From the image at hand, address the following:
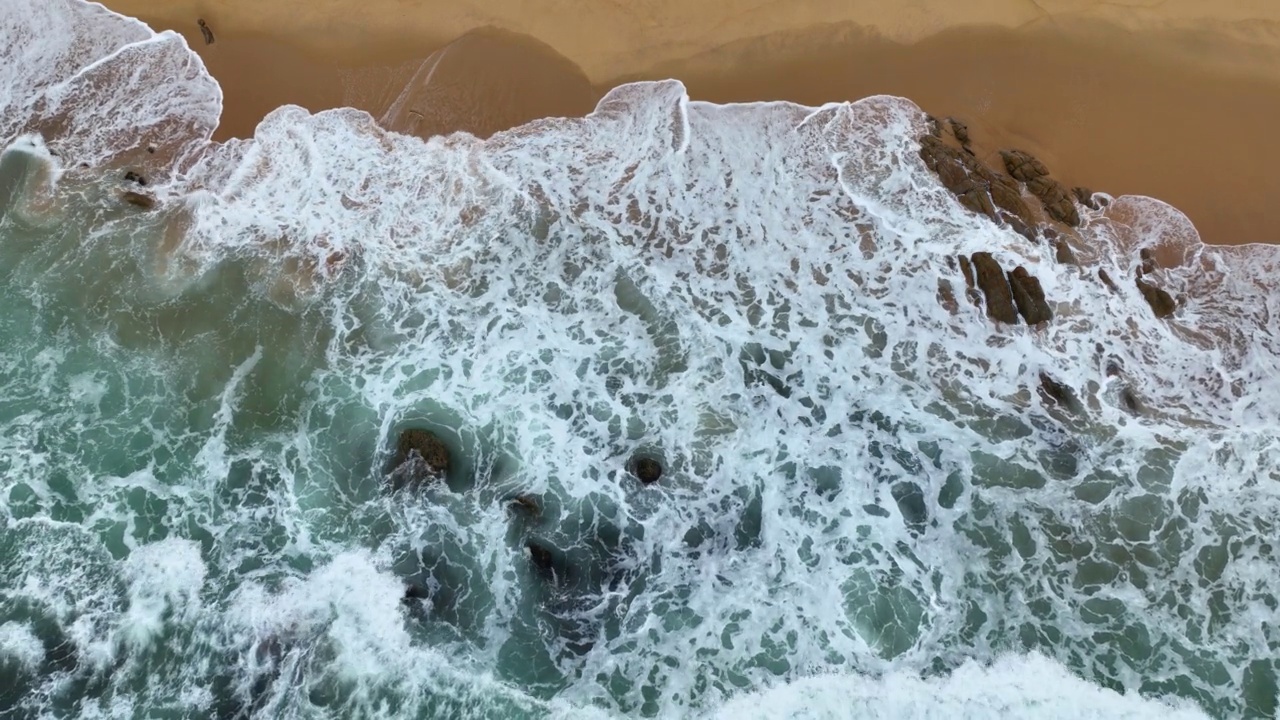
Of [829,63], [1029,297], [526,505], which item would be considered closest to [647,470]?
[526,505]

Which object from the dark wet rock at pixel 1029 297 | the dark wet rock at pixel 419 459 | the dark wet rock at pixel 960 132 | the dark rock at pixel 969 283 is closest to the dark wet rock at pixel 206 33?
the dark wet rock at pixel 419 459

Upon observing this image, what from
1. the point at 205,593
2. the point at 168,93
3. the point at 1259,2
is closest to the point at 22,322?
the point at 168,93

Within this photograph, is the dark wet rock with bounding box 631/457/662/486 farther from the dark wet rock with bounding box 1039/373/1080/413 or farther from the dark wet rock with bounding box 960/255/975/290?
the dark wet rock with bounding box 1039/373/1080/413

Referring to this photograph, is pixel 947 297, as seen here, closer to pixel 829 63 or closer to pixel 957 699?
pixel 829 63

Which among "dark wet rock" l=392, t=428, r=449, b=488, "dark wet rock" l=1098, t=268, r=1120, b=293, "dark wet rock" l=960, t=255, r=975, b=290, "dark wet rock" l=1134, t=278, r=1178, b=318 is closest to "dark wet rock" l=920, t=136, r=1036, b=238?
"dark wet rock" l=960, t=255, r=975, b=290

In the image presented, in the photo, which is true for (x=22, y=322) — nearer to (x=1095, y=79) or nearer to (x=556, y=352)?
(x=556, y=352)
